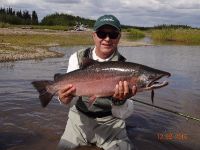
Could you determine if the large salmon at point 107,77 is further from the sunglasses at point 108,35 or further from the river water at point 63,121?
the river water at point 63,121

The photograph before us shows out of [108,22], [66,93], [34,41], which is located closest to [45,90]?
[66,93]

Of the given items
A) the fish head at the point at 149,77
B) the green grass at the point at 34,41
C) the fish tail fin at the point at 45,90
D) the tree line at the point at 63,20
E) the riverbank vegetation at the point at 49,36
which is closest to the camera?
the fish head at the point at 149,77

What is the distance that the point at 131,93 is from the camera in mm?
4953

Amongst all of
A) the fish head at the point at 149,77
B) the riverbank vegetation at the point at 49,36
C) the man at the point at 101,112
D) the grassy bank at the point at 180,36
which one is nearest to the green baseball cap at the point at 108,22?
the man at the point at 101,112

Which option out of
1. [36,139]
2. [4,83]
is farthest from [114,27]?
[4,83]

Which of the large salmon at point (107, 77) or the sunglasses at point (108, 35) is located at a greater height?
the sunglasses at point (108, 35)

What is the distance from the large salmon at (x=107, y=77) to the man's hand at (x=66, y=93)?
0.16 feet

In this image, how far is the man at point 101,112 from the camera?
5.61 metres

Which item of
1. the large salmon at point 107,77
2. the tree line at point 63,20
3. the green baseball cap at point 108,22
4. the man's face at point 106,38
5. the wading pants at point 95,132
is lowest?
the wading pants at point 95,132

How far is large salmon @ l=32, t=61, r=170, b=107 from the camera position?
4.83 metres

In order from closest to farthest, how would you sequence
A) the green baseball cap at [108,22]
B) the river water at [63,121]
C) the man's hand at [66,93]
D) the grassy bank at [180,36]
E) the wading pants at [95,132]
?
the man's hand at [66,93] → the green baseball cap at [108,22] → the wading pants at [95,132] → the river water at [63,121] → the grassy bank at [180,36]

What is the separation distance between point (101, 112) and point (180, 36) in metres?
49.2

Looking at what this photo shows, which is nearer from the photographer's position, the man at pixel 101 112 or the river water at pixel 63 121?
the man at pixel 101 112

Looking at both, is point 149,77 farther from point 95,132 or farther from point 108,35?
point 95,132
